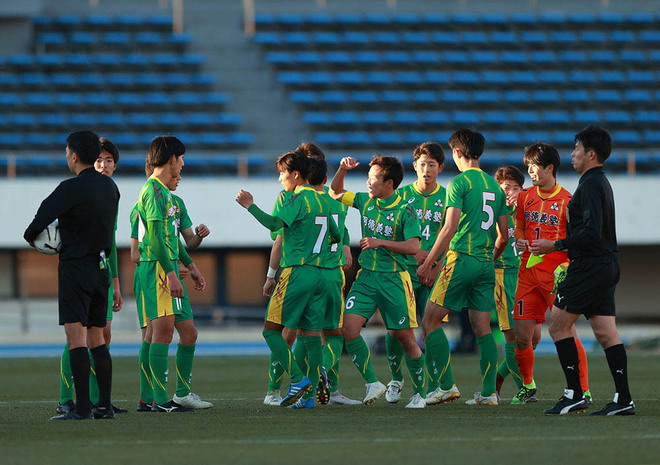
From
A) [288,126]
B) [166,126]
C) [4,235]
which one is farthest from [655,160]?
[4,235]

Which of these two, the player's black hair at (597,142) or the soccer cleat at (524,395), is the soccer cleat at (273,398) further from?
the player's black hair at (597,142)

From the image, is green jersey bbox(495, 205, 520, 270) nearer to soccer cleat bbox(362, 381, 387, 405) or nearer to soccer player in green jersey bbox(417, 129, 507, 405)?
soccer player in green jersey bbox(417, 129, 507, 405)

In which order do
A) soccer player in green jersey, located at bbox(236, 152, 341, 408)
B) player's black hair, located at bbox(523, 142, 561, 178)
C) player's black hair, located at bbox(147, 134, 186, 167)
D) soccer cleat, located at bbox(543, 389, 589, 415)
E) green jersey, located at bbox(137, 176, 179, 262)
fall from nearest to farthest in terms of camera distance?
1. soccer cleat, located at bbox(543, 389, 589, 415)
2. green jersey, located at bbox(137, 176, 179, 262)
3. player's black hair, located at bbox(147, 134, 186, 167)
4. soccer player in green jersey, located at bbox(236, 152, 341, 408)
5. player's black hair, located at bbox(523, 142, 561, 178)

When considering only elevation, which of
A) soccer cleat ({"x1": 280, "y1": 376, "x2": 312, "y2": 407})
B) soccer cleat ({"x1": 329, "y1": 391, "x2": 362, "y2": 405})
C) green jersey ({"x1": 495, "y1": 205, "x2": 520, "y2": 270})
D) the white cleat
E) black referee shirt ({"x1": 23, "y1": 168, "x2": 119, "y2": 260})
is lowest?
soccer cleat ({"x1": 329, "y1": 391, "x2": 362, "y2": 405})

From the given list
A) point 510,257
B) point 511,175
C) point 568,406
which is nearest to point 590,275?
point 568,406

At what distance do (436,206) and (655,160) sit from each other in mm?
16424

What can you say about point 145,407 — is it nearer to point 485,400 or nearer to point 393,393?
point 393,393

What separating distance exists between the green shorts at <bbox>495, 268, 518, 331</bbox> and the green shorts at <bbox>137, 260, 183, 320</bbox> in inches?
117

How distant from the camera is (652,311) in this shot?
26938mm

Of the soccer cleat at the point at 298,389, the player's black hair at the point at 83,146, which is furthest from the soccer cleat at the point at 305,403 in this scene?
the player's black hair at the point at 83,146

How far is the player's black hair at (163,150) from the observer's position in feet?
25.0

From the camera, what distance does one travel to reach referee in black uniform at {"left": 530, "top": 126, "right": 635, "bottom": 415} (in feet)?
22.8

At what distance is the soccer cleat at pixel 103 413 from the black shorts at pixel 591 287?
317cm

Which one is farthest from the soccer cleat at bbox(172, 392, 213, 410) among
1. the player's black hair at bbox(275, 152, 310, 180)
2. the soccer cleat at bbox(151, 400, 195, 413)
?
the player's black hair at bbox(275, 152, 310, 180)
